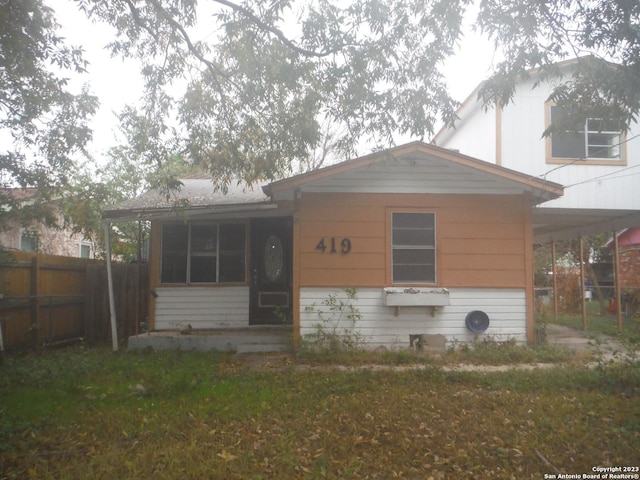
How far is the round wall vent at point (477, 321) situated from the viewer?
9.37m

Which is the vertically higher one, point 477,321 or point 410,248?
point 410,248

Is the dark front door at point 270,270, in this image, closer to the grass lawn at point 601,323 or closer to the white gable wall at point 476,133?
the white gable wall at point 476,133

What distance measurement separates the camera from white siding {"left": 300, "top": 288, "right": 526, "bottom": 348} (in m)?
9.30

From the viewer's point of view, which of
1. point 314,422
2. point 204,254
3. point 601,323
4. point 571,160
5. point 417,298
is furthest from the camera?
point 601,323

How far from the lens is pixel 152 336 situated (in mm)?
9836

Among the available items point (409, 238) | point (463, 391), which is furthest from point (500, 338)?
point (463, 391)

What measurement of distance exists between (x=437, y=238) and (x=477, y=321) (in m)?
1.60

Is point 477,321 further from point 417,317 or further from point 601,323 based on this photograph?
point 601,323

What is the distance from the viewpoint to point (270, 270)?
36.3 ft

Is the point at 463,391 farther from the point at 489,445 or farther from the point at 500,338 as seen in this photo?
the point at 500,338

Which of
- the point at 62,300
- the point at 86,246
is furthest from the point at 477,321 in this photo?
the point at 86,246

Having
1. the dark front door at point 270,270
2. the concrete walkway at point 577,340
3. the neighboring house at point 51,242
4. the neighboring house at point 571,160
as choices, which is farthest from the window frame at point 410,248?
the neighboring house at point 51,242

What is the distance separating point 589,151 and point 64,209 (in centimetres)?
1107

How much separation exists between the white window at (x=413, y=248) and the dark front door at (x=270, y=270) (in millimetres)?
2481
